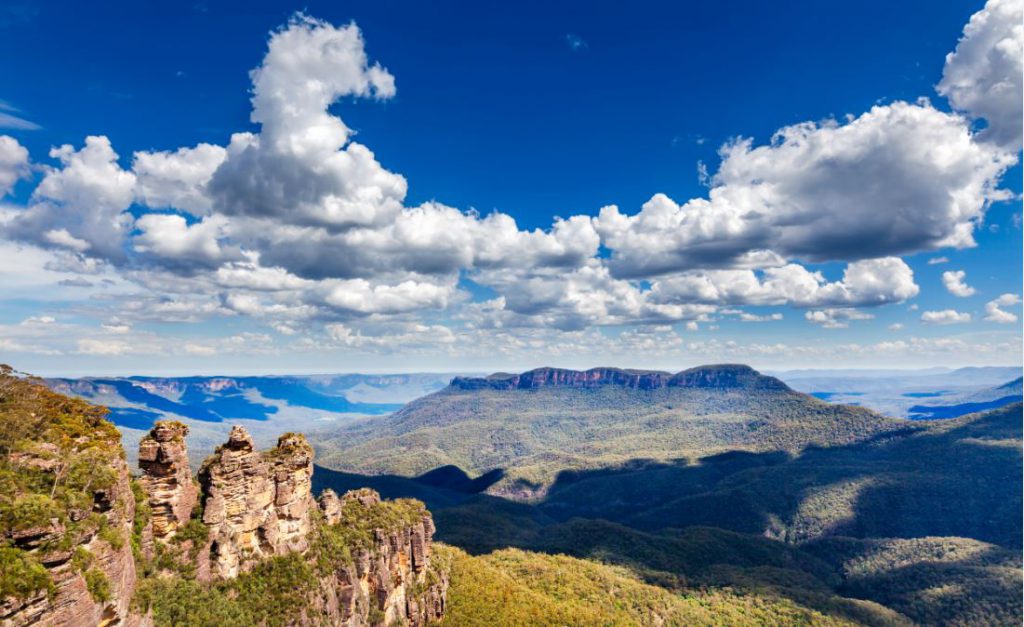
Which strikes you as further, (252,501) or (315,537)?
(315,537)

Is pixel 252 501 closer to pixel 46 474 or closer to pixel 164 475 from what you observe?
pixel 164 475

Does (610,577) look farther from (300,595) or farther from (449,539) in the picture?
(300,595)

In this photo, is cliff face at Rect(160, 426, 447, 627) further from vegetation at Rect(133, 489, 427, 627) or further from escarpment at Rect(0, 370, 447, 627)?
vegetation at Rect(133, 489, 427, 627)

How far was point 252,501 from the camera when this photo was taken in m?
58.1

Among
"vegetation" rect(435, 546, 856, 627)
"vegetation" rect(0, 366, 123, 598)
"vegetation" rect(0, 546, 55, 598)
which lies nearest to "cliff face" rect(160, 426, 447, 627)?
"vegetation" rect(435, 546, 856, 627)

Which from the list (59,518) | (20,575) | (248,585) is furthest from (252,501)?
(20,575)

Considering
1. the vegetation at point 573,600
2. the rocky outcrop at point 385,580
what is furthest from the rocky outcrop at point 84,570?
the vegetation at point 573,600

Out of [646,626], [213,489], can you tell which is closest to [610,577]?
[646,626]

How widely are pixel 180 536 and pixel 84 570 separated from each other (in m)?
22.0

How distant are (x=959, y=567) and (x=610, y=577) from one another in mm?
152082

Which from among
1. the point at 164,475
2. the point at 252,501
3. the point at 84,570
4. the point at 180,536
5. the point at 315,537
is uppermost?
the point at 164,475

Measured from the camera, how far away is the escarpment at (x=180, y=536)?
2814cm

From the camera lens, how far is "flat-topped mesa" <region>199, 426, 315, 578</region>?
54.2 meters

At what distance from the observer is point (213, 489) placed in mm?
54188
